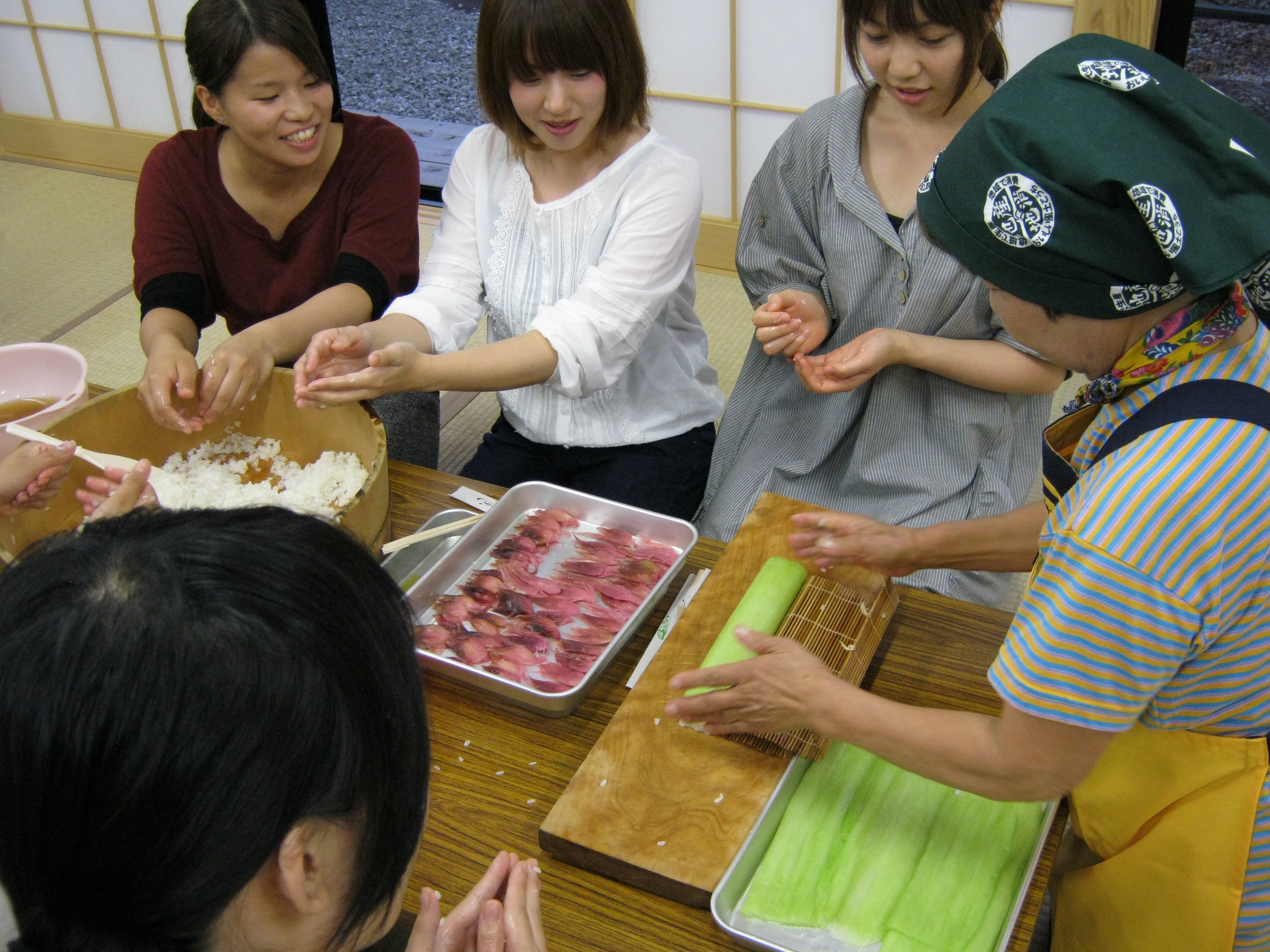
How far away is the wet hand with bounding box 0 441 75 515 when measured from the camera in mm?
1404

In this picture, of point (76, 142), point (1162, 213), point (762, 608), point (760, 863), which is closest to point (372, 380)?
point (762, 608)

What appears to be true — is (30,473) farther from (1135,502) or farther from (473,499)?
(1135,502)

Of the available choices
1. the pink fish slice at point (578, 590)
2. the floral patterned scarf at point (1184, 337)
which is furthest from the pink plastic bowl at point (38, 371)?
the floral patterned scarf at point (1184, 337)

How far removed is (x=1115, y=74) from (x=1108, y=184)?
0.36 feet

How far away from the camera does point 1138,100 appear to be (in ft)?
3.02

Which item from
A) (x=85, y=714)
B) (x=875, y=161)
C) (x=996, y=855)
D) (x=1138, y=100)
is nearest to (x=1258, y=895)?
(x=996, y=855)

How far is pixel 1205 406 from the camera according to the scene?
97cm

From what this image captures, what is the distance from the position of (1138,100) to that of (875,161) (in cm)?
101

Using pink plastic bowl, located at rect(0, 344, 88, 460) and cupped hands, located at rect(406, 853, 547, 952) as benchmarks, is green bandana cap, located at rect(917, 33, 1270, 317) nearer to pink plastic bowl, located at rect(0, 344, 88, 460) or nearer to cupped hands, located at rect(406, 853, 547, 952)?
cupped hands, located at rect(406, 853, 547, 952)

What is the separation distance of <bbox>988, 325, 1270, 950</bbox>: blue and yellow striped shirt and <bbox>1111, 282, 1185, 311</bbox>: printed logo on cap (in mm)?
91

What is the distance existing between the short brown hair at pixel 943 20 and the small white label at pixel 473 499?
94 cm

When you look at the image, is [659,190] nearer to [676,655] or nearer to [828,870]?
[676,655]

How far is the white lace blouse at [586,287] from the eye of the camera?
1910 millimetres

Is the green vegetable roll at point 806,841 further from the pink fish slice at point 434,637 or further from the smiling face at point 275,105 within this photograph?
the smiling face at point 275,105
